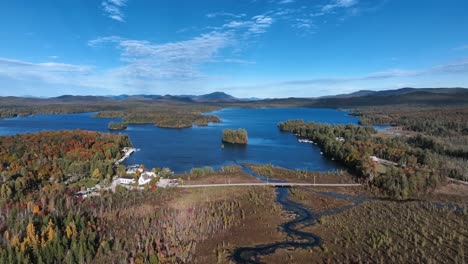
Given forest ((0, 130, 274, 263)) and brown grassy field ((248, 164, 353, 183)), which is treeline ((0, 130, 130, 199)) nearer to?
forest ((0, 130, 274, 263))

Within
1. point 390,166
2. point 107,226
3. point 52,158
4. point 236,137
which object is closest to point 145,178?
point 107,226

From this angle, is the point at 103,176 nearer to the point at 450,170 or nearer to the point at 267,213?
the point at 267,213

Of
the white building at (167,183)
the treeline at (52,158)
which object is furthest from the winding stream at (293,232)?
the treeline at (52,158)

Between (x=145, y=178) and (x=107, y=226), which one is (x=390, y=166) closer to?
(x=145, y=178)

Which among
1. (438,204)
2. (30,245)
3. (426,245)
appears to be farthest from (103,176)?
(438,204)

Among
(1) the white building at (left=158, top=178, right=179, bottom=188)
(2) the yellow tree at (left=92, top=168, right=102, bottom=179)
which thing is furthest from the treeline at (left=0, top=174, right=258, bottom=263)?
(2) the yellow tree at (left=92, top=168, right=102, bottom=179)

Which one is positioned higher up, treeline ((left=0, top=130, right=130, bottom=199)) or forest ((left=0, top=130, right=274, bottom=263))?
treeline ((left=0, top=130, right=130, bottom=199))
